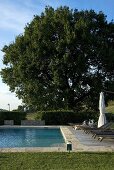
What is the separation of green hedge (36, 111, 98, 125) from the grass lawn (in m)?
21.1

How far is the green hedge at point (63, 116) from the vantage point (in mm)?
32781

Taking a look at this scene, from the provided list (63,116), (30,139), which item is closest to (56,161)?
(30,139)

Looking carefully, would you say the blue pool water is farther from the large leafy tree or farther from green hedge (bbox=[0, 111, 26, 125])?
the large leafy tree

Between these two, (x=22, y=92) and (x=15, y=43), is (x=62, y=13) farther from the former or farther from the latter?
(x=22, y=92)

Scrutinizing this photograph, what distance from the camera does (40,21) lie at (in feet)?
124

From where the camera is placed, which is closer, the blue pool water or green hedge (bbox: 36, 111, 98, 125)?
the blue pool water

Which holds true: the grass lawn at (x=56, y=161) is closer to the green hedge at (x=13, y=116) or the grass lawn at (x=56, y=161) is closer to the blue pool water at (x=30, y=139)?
the blue pool water at (x=30, y=139)

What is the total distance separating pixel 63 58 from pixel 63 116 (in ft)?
18.9

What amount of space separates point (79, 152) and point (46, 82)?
26.3 meters

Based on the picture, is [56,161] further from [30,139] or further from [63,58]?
[63,58]

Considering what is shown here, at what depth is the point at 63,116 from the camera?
108ft

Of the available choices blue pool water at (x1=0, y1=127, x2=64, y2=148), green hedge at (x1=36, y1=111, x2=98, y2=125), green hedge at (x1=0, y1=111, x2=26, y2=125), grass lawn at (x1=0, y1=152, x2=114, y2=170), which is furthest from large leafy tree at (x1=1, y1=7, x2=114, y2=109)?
grass lawn at (x1=0, y1=152, x2=114, y2=170)

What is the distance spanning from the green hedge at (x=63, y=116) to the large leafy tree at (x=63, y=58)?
3.77m

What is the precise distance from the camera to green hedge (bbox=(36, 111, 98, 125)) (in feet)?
108
